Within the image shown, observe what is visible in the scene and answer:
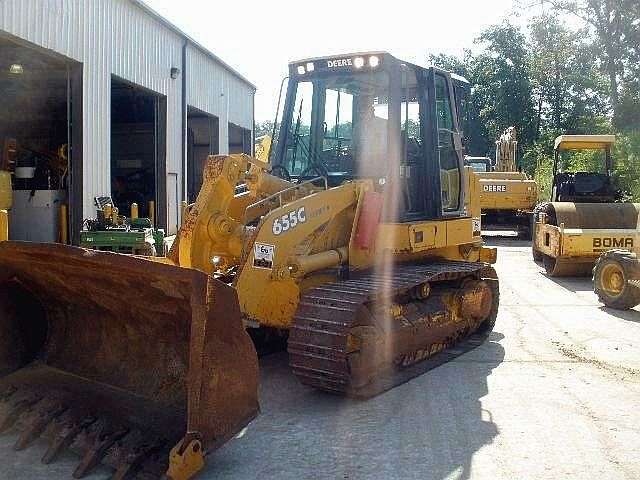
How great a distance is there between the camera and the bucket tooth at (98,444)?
4070 millimetres

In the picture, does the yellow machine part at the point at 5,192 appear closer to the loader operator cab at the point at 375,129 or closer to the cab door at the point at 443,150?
the loader operator cab at the point at 375,129

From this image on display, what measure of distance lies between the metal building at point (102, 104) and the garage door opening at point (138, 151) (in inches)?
1.4

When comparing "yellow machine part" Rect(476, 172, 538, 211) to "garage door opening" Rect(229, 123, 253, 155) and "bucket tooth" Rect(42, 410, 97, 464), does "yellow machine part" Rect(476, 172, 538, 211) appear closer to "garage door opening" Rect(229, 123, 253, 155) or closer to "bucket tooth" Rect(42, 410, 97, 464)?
"garage door opening" Rect(229, 123, 253, 155)

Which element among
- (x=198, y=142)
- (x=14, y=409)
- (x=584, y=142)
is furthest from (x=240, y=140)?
(x=14, y=409)

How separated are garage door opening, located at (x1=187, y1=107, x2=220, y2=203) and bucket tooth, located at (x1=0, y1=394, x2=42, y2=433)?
63.4 ft

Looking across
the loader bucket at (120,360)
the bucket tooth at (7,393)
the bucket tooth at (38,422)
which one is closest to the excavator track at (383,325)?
the loader bucket at (120,360)

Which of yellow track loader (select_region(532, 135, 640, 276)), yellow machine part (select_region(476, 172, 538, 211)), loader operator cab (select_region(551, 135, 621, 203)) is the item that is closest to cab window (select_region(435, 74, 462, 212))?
yellow track loader (select_region(532, 135, 640, 276))

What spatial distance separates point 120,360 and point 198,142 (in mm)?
20918

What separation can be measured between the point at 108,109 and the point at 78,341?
10.9 m

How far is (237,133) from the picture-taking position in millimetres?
29000

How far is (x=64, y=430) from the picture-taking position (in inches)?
172

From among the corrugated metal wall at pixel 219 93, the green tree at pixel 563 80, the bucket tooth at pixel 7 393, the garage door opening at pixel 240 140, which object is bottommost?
the bucket tooth at pixel 7 393

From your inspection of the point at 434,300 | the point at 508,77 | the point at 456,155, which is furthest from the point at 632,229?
the point at 508,77

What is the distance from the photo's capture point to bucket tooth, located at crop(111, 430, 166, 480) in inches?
154
